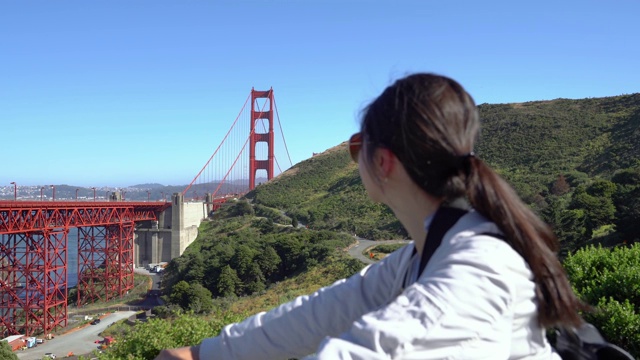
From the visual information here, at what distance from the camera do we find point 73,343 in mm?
16141

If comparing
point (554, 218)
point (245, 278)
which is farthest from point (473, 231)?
point (245, 278)

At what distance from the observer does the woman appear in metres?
0.63

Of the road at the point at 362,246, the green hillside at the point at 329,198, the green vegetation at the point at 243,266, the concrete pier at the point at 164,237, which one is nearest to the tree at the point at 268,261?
the green vegetation at the point at 243,266

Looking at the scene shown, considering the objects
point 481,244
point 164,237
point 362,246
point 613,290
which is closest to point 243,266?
point 362,246

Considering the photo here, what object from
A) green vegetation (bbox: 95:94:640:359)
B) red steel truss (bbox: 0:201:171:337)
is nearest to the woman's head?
green vegetation (bbox: 95:94:640:359)

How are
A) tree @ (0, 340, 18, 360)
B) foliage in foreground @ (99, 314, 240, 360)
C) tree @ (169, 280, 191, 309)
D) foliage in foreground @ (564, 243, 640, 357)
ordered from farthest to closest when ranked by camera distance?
tree @ (169, 280, 191, 309) < tree @ (0, 340, 18, 360) < foliage in foreground @ (99, 314, 240, 360) < foliage in foreground @ (564, 243, 640, 357)

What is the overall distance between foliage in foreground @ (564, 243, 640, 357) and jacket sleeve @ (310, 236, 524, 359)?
234 centimetres

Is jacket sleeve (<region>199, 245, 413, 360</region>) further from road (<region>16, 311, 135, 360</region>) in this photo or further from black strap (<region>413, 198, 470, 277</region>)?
road (<region>16, 311, 135, 360</region>)

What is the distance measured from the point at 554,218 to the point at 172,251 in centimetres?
2193

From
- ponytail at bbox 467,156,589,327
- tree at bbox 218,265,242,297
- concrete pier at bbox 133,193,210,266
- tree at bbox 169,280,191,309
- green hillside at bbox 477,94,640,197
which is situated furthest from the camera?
concrete pier at bbox 133,193,210,266

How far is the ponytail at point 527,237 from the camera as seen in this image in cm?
72

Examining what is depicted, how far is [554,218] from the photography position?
12.9 m

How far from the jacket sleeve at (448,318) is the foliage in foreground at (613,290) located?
234cm

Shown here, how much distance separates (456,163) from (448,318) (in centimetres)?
25
